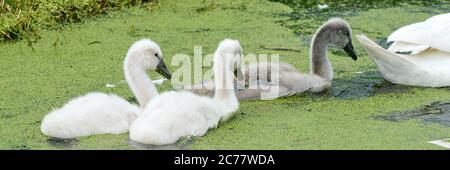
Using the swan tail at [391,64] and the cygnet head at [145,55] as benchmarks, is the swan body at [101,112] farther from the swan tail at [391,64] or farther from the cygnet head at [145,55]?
the swan tail at [391,64]

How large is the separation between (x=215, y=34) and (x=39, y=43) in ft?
4.08

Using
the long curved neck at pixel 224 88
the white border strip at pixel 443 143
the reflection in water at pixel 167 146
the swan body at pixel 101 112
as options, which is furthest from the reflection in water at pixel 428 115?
the swan body at pixel 101 112

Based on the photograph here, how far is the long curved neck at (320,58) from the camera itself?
719 centimetres

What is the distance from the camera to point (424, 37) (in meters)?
7.30

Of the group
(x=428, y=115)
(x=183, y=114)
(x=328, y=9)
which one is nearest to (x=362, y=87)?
(x=428, y=115)

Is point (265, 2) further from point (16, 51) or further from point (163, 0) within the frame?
point (16, 51)

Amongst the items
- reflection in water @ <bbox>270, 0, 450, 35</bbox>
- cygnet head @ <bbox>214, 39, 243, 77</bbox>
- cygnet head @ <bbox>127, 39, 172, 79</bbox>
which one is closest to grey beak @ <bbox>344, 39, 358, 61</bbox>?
reflection in water @ <bbox>270, 0, 450, 35</bbox>

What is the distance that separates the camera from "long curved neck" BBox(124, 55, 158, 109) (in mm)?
6469

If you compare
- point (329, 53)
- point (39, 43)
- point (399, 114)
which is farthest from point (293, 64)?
point (39, 43)

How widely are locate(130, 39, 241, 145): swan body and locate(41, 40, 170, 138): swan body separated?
0.17 m

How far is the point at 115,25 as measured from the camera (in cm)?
846

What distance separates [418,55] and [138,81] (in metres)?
1.93

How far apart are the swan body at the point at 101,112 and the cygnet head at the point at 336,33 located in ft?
4.34

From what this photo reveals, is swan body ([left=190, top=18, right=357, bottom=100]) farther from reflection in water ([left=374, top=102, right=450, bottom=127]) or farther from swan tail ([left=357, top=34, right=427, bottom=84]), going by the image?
reflection in water ([left=374, top=102, right=450, bottom=127])
